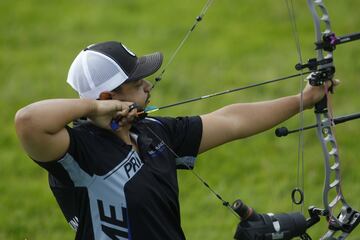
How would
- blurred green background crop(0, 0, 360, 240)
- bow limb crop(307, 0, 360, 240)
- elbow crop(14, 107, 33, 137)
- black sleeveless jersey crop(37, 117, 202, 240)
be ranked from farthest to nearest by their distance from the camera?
blurred green background crop(0, 0, 360, 240)
bow limb crop(307, 0, 360, 240)
black sleeveless jersey crop(37, 117, 202, 240)
elbow crop(14, 107, 33, 137)

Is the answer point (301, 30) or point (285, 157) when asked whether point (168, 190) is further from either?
point (301, 30)

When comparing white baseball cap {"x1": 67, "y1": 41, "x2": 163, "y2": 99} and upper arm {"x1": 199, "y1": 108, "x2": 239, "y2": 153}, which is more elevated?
white baseball cap {"x1": 67, "y1": 41, "x2": 163, "y2": 99}

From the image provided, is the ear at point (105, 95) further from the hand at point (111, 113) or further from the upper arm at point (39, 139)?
the upper arm at point (39, 139)

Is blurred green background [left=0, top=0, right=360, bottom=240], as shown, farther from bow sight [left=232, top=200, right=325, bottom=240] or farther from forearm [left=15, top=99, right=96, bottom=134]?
forearm [left=15, top=99, right=96, bottom=134]

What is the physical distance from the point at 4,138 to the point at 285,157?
9.92 feet

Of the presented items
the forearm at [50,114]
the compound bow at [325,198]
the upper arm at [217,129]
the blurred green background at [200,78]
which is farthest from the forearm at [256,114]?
the blurred green background at [200,78]

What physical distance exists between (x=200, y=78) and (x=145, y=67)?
6.37m

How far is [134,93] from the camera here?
4.02 m

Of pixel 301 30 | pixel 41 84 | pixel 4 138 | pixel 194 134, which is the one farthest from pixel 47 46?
pixel 194 134

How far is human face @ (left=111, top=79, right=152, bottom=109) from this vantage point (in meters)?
3.99

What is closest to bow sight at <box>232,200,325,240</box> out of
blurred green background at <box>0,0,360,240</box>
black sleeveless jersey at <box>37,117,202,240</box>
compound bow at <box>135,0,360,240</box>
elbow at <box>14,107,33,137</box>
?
compound bow at <box>135,0,360,240</box>

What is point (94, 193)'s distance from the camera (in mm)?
3791

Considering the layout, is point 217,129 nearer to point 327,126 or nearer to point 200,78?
point 327,126

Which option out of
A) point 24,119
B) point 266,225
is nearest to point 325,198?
point 266,225
